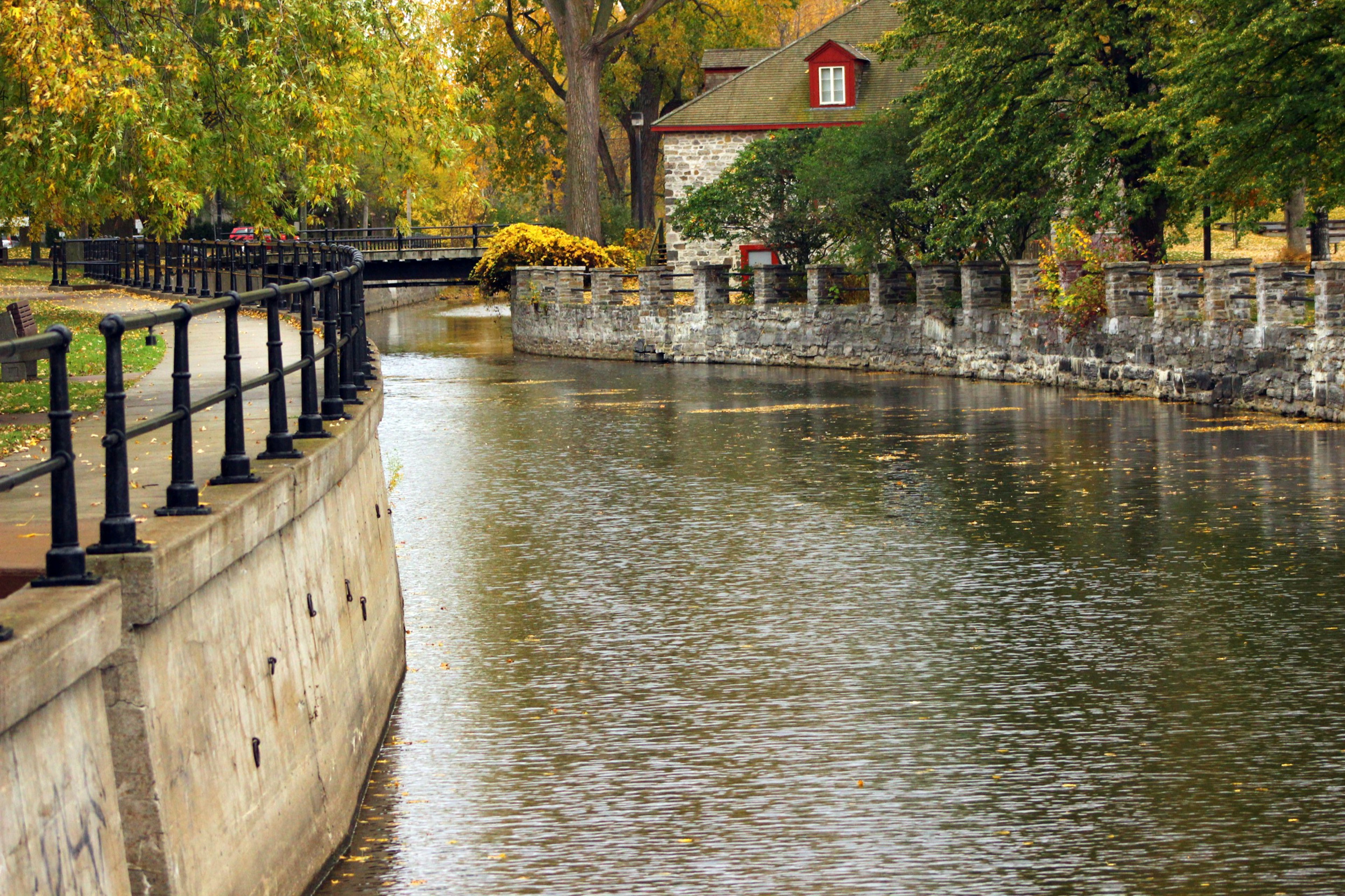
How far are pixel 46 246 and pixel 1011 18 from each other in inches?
1872

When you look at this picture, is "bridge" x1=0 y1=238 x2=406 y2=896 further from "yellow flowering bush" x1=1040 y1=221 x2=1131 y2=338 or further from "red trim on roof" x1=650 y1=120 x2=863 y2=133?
"red trim on roof" x1=650 y1=120 x2=863 y2=133

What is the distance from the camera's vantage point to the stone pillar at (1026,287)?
108 feet

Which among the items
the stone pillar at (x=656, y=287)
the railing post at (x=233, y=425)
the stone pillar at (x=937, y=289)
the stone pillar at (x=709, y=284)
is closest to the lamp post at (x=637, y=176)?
the stone pillar at (x=656, y=287)

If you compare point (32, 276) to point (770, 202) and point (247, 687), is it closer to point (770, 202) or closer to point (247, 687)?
point (770, 202)

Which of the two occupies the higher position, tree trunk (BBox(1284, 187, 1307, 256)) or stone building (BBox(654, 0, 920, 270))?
stone building (BBox(654, 0, 920, 270))

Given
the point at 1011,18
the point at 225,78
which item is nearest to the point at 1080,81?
the point at 1011,18

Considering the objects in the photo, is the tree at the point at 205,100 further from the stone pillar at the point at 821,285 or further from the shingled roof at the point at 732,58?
the shingled roof at the point at 732,58

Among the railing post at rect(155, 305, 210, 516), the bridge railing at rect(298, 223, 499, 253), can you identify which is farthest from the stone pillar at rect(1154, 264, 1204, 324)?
the bridge railing at rect(298, 223, 499, 253)

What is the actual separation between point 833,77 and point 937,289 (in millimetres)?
17979

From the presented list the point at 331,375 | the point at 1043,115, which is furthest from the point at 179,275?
the point at 331,375

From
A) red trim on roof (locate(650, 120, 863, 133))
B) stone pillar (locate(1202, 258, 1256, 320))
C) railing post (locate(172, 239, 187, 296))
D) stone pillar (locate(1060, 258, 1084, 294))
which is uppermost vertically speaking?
red trim on roof (locate(650, 120, 863, 133))

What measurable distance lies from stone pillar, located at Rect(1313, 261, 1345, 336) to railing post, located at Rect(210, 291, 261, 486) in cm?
1949

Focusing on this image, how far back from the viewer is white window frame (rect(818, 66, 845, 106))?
171 ft

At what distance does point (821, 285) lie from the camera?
38.8 m
